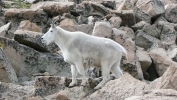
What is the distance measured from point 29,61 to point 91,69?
343 cm

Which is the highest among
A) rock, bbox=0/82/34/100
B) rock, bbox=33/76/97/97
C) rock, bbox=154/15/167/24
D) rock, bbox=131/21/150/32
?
rock, bbox=0/82/34/100

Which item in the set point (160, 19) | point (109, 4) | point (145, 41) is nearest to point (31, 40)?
point (145, 41)

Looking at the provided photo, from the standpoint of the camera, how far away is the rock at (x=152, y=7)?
120 ft

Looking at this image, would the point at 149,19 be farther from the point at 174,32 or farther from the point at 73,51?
the point at 73,51

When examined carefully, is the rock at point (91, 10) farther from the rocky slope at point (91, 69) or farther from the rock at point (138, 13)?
the rock at point (138, 13)

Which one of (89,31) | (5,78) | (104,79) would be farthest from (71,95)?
(89,31)

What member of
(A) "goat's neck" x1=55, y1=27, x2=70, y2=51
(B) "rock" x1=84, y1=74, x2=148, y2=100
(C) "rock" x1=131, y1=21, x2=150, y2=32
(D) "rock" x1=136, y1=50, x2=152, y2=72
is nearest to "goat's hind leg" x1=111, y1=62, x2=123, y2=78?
(B) "rock" x1=84, y1=74, x2=148, y2=100

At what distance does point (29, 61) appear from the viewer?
22094 millimetres

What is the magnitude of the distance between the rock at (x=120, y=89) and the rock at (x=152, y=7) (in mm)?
21724

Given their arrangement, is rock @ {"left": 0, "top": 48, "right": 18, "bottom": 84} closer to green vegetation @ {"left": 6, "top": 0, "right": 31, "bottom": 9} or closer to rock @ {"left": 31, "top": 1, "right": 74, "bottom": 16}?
rock @ {"left": 31, "top": 1, "right": 74, "bottom": 16}

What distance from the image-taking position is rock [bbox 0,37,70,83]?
21678 millimetres

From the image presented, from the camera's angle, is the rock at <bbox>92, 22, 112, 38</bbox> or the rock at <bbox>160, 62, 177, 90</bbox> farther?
the rock at <bbox>92, 22, 112, 38</bbox>

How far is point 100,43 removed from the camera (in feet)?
55.1

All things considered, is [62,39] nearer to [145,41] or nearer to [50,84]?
[50,84]
